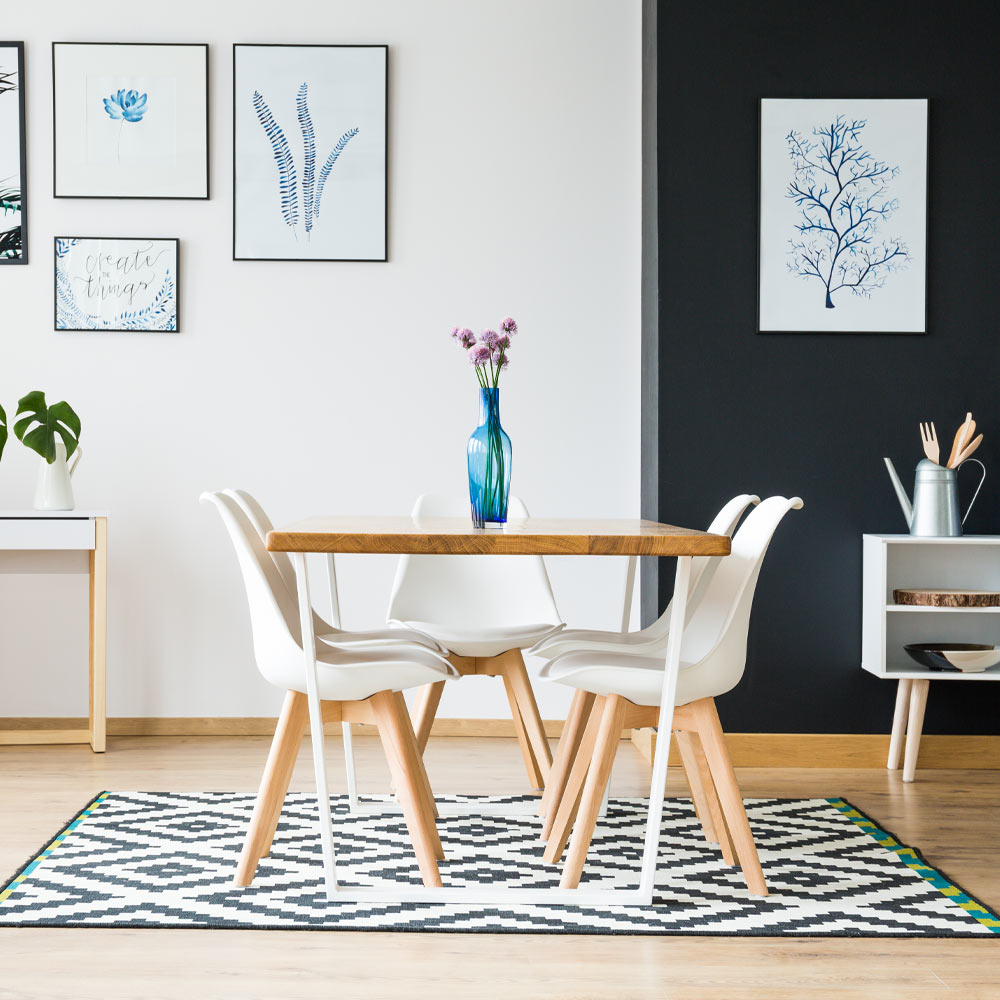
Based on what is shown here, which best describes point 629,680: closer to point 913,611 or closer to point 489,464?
point 489,464

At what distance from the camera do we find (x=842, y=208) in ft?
11.7

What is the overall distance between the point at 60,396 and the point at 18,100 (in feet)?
3.35

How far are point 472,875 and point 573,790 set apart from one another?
276 millimetres

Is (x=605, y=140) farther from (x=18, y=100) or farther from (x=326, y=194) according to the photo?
(x=18, y=100)

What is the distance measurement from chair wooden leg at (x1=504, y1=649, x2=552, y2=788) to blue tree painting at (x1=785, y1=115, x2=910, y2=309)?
152 centimetres

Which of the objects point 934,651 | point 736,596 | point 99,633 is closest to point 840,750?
point 934,651

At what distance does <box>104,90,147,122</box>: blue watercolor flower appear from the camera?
3984 mm

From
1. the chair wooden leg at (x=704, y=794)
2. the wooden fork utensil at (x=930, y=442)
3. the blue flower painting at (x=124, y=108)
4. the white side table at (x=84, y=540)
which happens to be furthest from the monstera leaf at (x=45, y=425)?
the wooden fork utensil at (x=930, y=442)

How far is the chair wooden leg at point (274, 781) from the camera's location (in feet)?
7.50

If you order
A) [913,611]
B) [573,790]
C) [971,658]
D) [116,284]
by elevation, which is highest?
[116,284]

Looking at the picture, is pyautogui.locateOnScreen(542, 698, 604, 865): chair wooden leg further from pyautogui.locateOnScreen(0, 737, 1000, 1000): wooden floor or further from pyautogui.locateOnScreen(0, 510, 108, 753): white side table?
pyautogui.locateOnScreen(0, 510, 108, 753): white side table

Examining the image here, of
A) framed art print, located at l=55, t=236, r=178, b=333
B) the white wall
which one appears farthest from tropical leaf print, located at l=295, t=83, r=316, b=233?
framed art print, located at l=55, t=236, r=178, b=333

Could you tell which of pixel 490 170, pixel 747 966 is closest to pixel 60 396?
pixel 490 170

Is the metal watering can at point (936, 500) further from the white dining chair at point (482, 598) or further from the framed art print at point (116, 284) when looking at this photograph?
the framed art print at point (116, 284)
